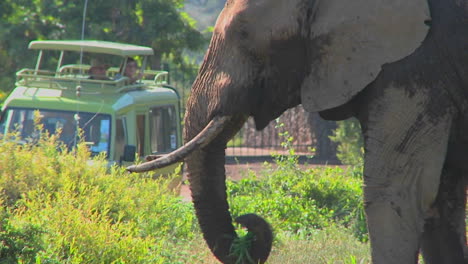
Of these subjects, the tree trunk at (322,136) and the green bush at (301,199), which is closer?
the green bush at (301,199)

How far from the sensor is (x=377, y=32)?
5.84 meters

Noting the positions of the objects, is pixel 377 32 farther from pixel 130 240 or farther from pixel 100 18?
pixel 100 18

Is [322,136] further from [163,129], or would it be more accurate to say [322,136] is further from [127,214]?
[127,214]

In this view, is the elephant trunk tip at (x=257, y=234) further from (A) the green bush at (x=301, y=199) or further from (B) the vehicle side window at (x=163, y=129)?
(B) the vehicle side window at (x=163, y=129)

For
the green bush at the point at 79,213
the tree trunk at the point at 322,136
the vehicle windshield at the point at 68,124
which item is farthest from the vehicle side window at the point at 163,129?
the tree trunk at the point at 322,136

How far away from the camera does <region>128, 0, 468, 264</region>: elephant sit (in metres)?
5.71

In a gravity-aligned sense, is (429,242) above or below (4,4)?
below

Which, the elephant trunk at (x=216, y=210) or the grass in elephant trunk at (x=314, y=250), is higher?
the elephant trunk at (x=216, y=210)

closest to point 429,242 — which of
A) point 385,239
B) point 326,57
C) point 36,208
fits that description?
point 385,239

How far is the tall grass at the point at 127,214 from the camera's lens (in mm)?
6773

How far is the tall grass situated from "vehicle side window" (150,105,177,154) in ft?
5.92

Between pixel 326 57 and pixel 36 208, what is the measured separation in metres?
2.66

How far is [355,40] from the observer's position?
5.87 meters

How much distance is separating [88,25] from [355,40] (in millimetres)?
12503
